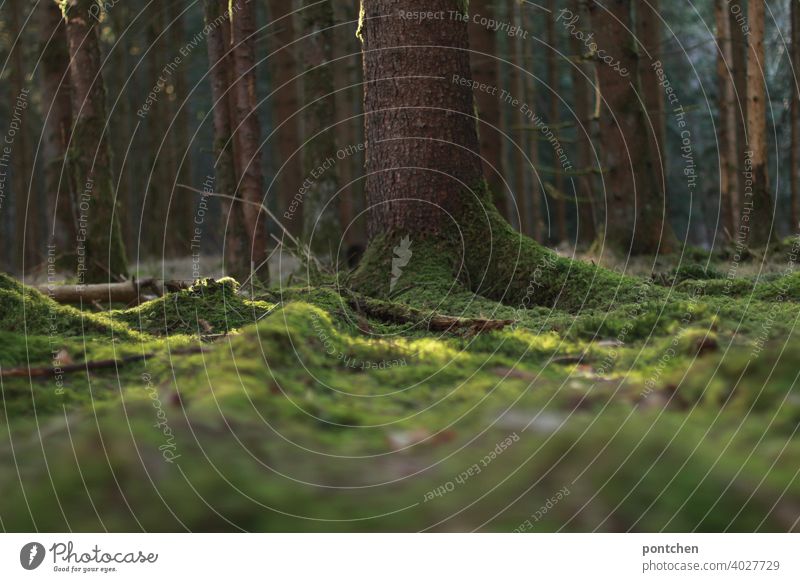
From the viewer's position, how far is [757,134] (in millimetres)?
11547

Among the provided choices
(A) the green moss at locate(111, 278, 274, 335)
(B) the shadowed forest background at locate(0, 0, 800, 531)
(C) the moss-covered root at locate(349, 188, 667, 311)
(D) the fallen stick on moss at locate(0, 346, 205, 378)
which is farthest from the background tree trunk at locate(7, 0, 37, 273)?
(D) the fallen stick on moss at locate(0, 346, 205, 378)

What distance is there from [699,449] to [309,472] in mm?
1053

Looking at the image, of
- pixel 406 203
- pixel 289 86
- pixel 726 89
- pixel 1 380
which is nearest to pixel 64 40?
pixel 289 86

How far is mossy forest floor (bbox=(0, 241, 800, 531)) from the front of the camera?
208 centimetres

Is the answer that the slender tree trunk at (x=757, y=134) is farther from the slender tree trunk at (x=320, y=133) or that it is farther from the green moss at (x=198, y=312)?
the green moss at (x=198, y=312)

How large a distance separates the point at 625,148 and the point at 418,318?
7.72 meters

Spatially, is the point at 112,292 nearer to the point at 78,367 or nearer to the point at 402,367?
the point at 78,367

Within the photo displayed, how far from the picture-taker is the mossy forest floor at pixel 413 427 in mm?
2084

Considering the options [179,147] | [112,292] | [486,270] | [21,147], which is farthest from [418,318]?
[179,147]

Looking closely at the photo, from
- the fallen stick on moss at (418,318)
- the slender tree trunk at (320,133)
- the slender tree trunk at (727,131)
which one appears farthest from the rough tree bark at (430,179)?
the slender tree trunk at (727,131)

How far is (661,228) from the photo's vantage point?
39.1ft

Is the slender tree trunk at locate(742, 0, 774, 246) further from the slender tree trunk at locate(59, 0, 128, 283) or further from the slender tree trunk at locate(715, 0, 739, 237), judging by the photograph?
the slender tree trunk at locate(59, 0, 128, 283)

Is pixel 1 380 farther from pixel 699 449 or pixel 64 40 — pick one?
pixel 64 40

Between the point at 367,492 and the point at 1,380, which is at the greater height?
the point at 1,380
